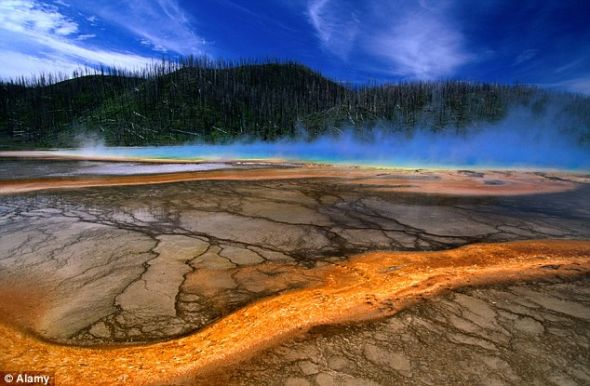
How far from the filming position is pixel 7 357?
3.06 m

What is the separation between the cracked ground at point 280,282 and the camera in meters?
3.03

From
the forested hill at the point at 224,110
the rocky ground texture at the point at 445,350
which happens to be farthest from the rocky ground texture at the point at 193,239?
the forested hill at the point at 224,110

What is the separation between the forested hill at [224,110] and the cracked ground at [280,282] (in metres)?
53.1

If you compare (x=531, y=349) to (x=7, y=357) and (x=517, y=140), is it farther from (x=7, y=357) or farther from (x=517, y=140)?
(x=517, y=140)

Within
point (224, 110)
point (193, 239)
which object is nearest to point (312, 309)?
point (193, 239)

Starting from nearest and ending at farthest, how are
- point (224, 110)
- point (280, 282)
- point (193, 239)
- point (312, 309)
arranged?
point (312, 309) < point (280, 282) < point (193, 239) < point (224, 110)

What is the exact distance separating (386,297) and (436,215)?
490cm

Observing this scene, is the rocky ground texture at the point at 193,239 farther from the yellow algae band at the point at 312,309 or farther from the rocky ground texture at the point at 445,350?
the rocky ground texture at the point at 445,350

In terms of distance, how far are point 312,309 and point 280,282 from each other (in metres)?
0.83

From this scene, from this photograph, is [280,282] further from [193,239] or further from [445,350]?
[193,239]

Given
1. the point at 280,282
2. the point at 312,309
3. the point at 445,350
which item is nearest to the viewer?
the point at 445,350

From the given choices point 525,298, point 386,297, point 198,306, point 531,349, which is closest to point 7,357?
point 198,306

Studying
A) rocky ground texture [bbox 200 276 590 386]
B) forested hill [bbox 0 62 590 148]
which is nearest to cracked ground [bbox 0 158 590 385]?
rocky ground texture [bbox 200 276 590 386]

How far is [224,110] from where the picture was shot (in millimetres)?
78750
